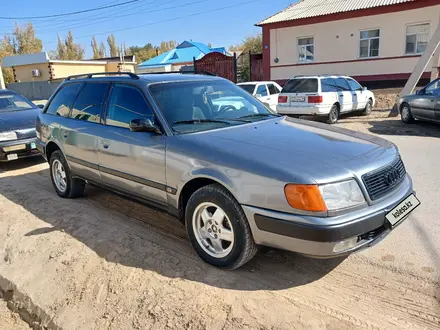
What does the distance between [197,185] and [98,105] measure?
1890 mm

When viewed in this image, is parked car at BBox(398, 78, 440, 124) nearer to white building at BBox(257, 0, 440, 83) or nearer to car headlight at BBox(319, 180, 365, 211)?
car headlight at BBox(319, 180, 365, 211)

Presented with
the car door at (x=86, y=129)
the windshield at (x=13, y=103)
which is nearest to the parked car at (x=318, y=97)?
the windshield at (x=13, y=103)

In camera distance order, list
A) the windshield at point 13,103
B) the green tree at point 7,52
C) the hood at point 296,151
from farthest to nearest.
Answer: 1. the green tree at point 7,52
2. the windshield at point 13,103
3. the hood at point 296,151

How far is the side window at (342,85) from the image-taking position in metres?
12.3

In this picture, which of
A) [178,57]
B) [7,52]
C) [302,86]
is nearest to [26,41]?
[7,52]

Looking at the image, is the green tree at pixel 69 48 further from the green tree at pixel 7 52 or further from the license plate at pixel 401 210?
the license plate at pixel 401 210

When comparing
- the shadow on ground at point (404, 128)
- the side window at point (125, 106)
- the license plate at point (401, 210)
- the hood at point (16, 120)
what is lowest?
the shadow on ground at point (404, 128)

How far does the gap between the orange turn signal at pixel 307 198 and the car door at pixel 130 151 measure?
139 cm

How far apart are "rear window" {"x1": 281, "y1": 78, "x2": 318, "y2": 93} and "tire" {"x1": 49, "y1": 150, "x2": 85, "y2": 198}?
836 cm

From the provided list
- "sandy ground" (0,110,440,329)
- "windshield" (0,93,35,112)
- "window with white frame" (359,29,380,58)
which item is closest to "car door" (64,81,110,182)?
"sandy ground" (0,110,440,329)

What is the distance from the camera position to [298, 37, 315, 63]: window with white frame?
20734 mm

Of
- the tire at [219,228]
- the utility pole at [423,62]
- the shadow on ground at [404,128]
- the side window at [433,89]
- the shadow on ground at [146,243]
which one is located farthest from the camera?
the utility pole at [423,62]

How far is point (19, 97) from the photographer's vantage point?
358 inches

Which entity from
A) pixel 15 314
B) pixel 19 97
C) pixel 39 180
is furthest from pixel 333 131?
pixel 19 97
